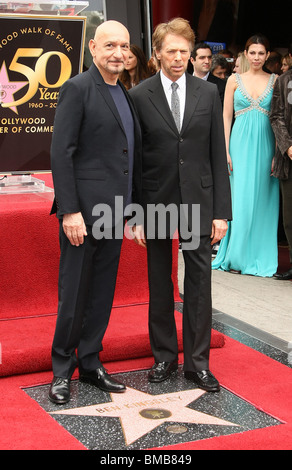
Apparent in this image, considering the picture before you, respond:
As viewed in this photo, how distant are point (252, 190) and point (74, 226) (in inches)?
125

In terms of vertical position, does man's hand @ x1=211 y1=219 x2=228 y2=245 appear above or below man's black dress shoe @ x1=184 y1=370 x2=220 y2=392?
above

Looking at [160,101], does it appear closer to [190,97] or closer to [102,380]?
[190,97]

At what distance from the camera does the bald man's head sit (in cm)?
314

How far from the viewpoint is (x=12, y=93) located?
4.46 metres

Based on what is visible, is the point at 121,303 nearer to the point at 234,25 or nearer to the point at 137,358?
the point at 137,358

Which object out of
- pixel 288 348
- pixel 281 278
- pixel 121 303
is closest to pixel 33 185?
pixel 121 303

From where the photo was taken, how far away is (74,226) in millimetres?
3164

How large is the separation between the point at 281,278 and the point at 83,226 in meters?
3.13

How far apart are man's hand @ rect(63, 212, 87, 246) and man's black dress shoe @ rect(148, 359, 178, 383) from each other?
Result: 2.71 ft

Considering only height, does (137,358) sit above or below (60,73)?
below

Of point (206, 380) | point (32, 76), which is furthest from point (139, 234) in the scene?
point (32, 76)

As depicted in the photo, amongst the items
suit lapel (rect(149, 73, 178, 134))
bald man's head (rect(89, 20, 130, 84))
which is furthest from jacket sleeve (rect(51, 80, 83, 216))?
suit lapel (rect(149, 73, 178, 134))

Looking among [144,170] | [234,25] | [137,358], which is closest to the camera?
[144,170]

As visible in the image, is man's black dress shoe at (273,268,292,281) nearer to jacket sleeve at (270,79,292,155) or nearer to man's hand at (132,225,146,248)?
jacket sleeve at (270,79,292,155)
